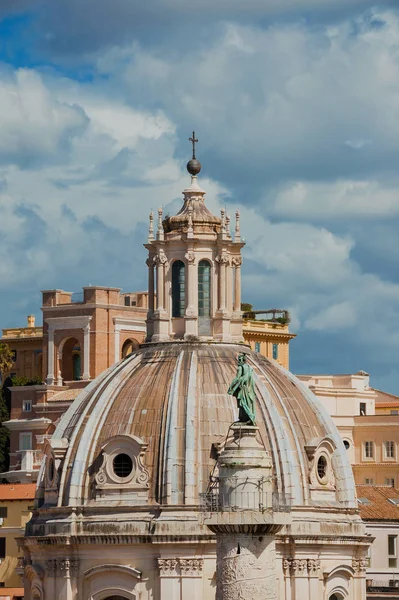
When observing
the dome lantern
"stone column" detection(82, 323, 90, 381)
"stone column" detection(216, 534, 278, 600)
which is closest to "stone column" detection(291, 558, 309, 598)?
the dome lantern

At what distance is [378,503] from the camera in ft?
412

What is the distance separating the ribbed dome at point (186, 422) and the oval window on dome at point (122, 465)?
2.13 ft

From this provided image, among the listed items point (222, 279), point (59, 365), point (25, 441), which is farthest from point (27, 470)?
point (222, 279)

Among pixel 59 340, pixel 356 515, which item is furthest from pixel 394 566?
pixel 59 340

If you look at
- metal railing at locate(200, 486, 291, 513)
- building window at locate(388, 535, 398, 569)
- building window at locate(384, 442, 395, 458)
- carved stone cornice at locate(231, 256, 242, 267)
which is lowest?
metal railing at locate(200, 486, 291, 513)

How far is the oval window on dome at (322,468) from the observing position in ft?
334

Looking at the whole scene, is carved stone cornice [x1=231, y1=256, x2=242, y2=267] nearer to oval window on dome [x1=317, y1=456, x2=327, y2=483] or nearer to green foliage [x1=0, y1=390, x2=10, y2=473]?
oval window on dome [x1=317, y1=456, x2=327, y2=483]

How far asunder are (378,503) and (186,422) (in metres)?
27.9

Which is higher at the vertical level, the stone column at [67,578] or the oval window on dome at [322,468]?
the oval window on dome at [322,468]

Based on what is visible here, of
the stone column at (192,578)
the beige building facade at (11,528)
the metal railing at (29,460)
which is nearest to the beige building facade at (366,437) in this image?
the metal railing at (29,460)

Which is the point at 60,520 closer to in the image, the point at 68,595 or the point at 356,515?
the point at 68,595

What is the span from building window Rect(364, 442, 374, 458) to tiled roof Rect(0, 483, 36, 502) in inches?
836

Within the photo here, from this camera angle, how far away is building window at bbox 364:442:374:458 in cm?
14412

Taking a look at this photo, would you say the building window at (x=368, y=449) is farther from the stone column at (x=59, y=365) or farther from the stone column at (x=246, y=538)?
the stone column at (x=246, y=538)
